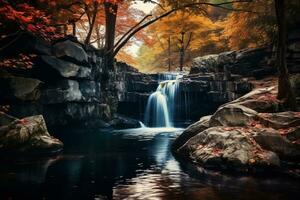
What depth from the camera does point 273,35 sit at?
26.3m

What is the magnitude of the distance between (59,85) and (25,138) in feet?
23.6

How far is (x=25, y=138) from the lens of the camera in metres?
14.0

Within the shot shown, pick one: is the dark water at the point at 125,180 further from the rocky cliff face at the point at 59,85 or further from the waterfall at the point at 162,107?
the waterfall at the point at 162,107

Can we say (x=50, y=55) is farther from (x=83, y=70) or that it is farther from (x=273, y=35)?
(x=273, y=35)

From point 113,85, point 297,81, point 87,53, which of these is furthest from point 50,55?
point 297,81

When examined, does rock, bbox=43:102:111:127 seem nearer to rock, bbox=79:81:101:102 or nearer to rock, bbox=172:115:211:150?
rock, bbox=79:81:101:102

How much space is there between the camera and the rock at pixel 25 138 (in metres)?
13.8

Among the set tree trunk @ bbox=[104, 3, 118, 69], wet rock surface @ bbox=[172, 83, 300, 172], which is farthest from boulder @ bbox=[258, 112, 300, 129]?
tree trunk @ bbox=[104, 3, 118, 69]

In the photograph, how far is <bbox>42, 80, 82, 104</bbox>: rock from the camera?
20453mm

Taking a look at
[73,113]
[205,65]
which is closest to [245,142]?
[73,113]

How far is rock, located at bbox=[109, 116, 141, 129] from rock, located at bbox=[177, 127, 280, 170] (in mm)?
13883

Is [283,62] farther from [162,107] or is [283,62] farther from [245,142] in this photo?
[162,107]

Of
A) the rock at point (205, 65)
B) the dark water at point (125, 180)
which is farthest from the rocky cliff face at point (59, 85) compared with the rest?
the rock at point (205, 65)

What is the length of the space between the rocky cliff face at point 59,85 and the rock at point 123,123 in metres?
0.70
